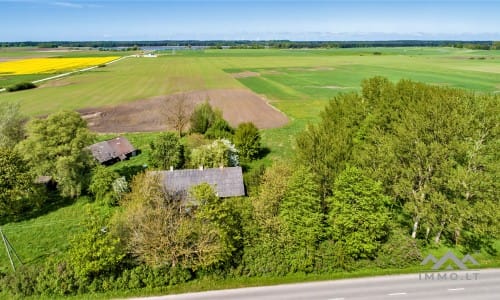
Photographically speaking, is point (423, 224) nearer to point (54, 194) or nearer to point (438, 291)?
point (438, 291)

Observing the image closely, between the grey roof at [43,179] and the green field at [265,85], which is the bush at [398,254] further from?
the grey roof at [43,179]

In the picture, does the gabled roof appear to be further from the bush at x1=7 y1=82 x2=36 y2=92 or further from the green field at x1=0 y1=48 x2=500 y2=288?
the bush at x1=7 y1=82 x2=36 y2=92

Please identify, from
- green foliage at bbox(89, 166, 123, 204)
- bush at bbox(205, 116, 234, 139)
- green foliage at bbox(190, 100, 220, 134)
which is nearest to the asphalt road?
green foliage at bbox(89, 166, 123, 204)

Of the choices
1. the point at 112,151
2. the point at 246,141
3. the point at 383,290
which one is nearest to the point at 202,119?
the point at 246,141

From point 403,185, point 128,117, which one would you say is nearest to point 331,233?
point 403,185

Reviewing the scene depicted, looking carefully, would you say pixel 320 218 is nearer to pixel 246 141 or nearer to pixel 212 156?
pixel 212 156
